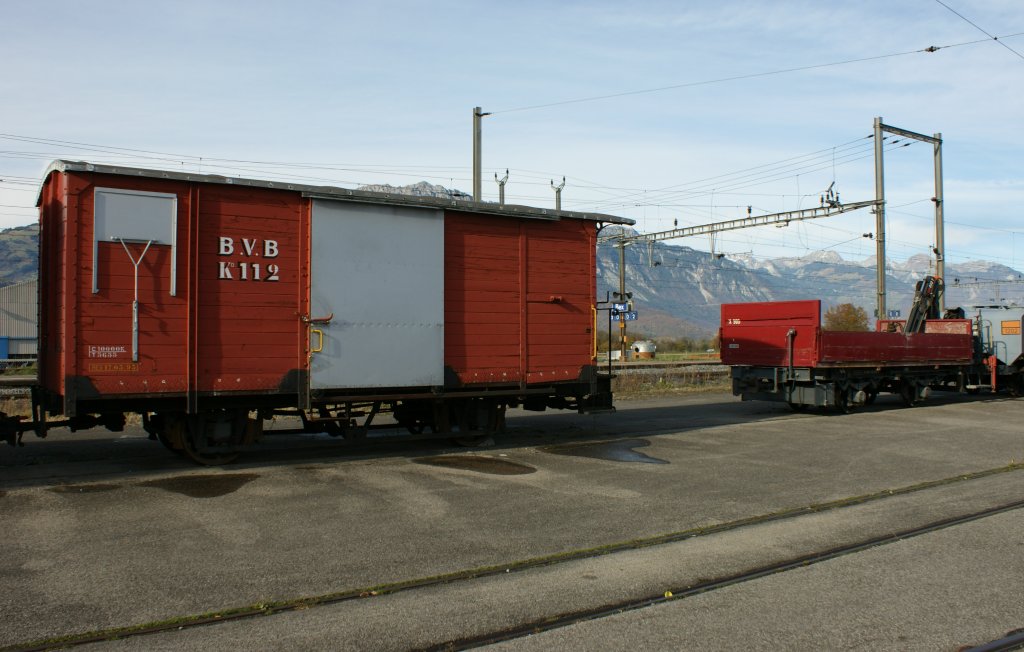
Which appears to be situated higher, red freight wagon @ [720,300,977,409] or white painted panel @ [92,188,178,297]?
white painted panel @ [92,188,178,297]

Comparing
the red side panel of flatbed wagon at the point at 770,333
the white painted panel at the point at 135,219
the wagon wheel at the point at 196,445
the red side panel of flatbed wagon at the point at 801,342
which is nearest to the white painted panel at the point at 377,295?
the wagon wheel at the point at 196,445

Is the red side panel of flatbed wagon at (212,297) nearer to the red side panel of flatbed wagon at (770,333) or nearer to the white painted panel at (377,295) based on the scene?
the white painted panel at (377,295)

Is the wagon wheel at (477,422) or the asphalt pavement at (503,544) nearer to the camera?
the asphalt pavement at (503,544)

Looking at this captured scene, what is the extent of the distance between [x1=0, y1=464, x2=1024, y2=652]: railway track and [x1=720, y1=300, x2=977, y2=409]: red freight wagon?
8.92 metres

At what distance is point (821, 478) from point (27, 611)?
834 cm

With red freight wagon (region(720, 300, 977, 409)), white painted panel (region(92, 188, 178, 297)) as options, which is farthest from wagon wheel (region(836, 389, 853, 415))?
white painted panel (region(92, 188, 178, 297))

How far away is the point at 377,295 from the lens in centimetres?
1032

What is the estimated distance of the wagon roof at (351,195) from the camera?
8844 millimetres

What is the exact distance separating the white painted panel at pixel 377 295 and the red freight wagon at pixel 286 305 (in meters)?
0.02

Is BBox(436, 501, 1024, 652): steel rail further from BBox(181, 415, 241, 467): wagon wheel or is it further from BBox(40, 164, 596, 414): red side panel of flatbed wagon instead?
BBox(181, 415, 241, 467): wagon wheel

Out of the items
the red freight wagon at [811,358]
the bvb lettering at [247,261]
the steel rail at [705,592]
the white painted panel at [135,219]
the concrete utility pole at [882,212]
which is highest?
the concrete utility pole at [882,212]

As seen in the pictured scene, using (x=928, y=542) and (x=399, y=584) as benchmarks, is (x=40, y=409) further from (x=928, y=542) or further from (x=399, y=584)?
(x=928, y=542)

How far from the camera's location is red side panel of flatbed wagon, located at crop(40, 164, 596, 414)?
8.73 metres

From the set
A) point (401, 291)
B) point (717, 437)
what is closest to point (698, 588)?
point (401, 291)
